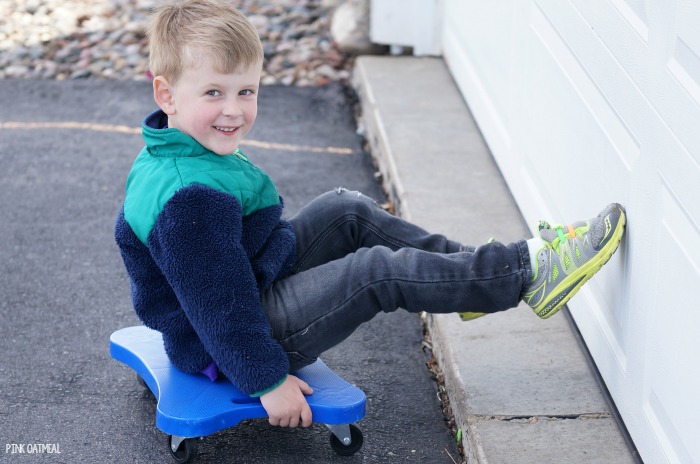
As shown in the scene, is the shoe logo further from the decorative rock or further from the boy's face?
the decorative rock

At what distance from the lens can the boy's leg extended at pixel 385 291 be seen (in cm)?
240

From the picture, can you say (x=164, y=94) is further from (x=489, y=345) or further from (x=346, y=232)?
(x=489, y=345)

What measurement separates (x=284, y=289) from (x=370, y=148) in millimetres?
2304

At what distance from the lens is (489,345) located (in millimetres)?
2811

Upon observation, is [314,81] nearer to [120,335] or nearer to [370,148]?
[370,148]

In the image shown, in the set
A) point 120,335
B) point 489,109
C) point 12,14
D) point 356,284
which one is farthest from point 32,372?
point 12,14

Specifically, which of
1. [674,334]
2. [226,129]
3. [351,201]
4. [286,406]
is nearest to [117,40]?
[351,201]

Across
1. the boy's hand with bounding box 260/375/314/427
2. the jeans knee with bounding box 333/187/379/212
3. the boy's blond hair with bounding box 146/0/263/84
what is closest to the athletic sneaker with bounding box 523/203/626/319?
the jeans knee with bounding box 333/187/379/212

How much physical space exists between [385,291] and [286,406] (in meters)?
0.38

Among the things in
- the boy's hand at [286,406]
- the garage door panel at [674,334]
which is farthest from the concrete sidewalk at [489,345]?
the boy's hand at [286,406]

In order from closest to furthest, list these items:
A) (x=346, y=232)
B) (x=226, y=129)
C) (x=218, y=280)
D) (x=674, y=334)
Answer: (x=674, y=334) → (x=218, y=280) → (x=226, y=129) → (x=346, y=232)

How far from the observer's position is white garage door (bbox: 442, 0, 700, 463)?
2029mm

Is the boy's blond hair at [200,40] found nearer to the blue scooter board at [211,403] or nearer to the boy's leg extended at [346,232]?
the boy's leg extended at [346,232]

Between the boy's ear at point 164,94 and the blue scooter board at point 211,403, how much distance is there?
684 mm
